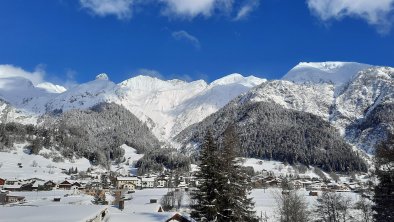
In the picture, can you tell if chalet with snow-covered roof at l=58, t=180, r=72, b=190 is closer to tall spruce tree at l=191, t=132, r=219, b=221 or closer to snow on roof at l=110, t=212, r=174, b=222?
snow on roof at l=110, t=212, r=174, b=222

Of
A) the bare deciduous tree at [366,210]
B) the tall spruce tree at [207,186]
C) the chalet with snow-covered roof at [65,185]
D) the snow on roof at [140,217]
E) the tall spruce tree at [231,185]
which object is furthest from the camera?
the chalet with snow-covered roof at [65,185]

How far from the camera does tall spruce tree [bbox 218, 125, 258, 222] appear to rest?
3775cm

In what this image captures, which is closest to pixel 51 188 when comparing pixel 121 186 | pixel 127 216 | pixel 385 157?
pixel 121 186

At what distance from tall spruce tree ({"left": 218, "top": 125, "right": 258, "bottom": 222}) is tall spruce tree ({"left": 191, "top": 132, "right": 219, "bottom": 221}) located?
0.44 metres

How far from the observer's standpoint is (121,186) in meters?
190

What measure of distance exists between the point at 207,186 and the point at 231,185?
1.99 m

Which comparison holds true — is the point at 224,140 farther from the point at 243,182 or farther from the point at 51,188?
the point at 51,188

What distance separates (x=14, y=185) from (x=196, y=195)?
146 m

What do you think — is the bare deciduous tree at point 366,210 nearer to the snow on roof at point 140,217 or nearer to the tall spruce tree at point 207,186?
the snow on roof at point 140,217

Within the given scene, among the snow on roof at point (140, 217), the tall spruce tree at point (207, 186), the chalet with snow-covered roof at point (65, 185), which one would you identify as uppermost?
the chalet with snow-covered roof at point (65, 185)

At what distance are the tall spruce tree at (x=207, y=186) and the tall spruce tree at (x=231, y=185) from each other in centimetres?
44

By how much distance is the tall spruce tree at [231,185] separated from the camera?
37.8 metres

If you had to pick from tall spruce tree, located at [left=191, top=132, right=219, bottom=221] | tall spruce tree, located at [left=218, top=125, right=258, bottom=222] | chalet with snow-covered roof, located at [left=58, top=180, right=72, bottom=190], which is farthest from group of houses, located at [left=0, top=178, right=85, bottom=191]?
tall spruce tree, located at [left=218, top=125, right=258, bottom=222]

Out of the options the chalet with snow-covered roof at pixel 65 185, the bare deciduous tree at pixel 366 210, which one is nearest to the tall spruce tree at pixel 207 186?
the bare deciduous tree at pixel 366 210
